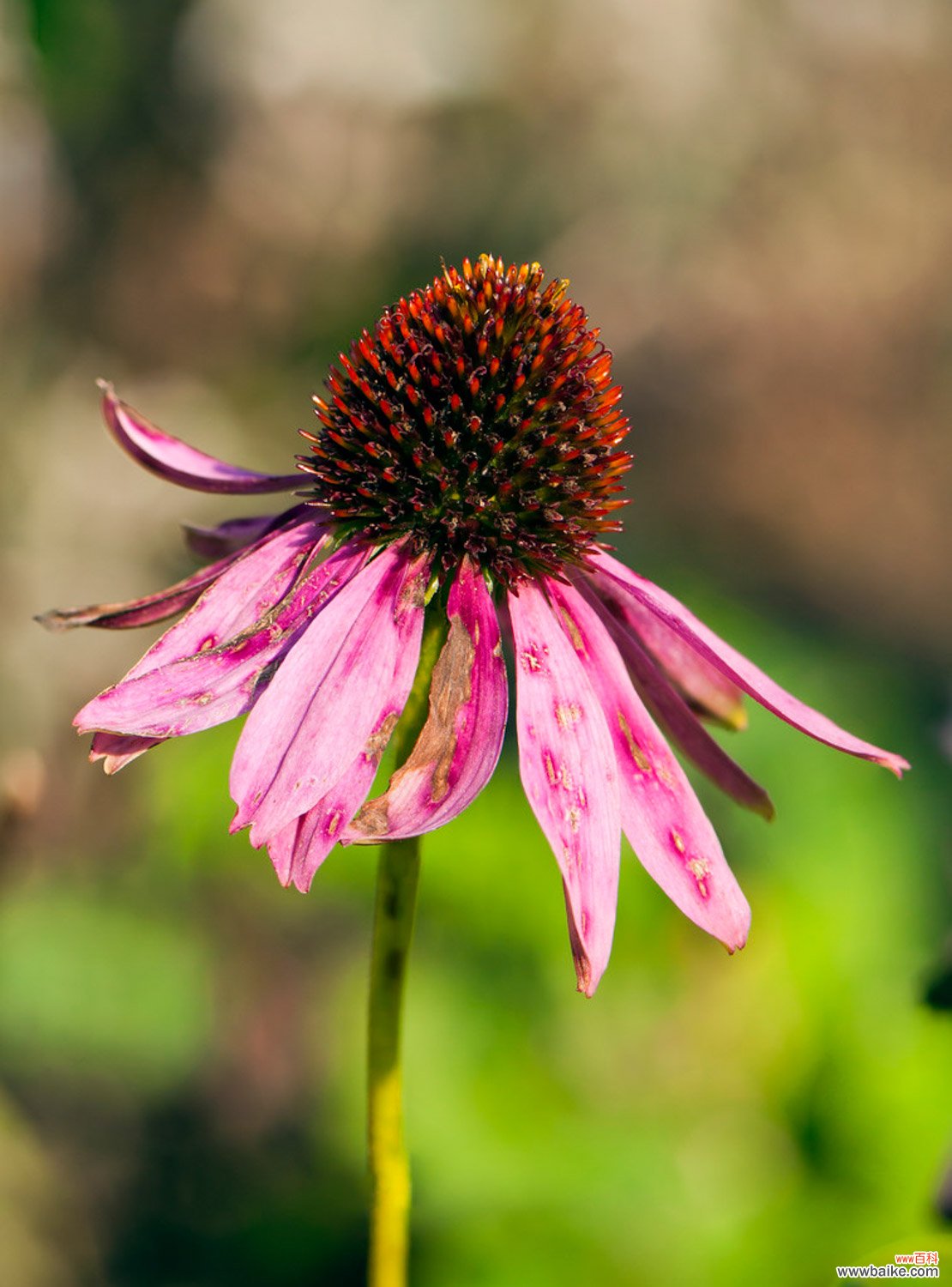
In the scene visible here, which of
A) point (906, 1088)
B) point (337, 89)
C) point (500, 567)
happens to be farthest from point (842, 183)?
point (500, 567)

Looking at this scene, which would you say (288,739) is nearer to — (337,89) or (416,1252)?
(416,1252)

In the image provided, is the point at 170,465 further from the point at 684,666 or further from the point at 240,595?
the point at 684,666

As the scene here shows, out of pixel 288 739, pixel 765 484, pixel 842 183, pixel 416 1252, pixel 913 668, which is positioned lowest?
pixel 416 1252

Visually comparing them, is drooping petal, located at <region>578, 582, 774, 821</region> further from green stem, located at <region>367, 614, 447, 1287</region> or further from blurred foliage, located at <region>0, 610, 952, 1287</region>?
blurred foliage, located at <region>0, 610, 952, 1287</region>

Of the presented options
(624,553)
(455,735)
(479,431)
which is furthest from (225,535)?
(624,553)

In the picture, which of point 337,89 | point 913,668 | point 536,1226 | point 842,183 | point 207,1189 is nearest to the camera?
point 536,1226

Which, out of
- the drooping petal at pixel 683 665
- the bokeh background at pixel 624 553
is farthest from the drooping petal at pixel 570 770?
the bokeh background at pixel 624 553

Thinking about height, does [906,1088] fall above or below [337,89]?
below
